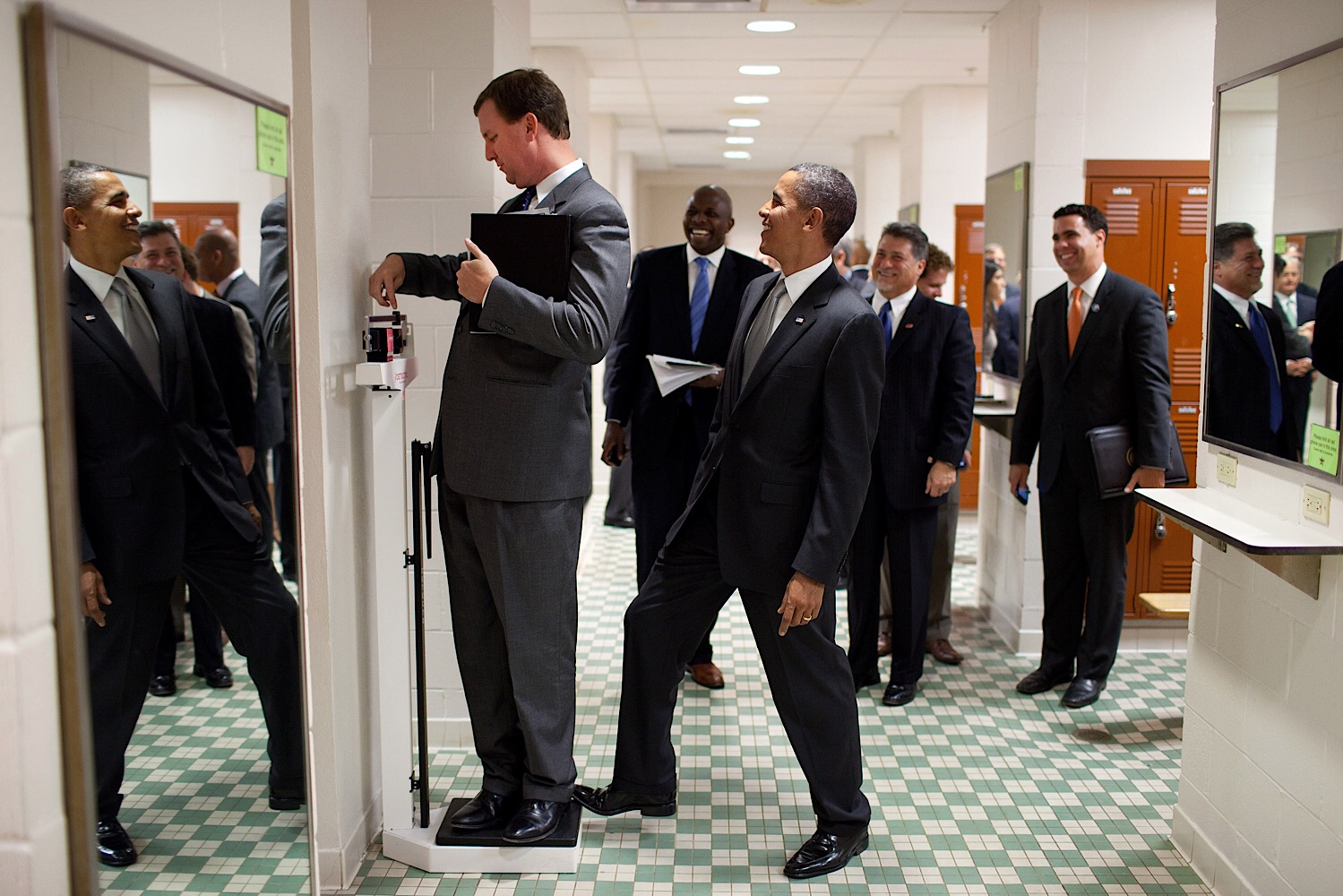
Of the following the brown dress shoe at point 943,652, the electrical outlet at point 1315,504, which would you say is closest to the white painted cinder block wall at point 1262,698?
the electrical outlet at point 1315,504

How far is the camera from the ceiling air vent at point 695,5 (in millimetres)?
5180

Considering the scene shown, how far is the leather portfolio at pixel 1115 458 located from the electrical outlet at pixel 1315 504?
1.45 metres

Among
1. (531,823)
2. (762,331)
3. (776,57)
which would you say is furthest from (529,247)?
(776,57)

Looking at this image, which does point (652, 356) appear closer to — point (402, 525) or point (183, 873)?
point (402, 525)

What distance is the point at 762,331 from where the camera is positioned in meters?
2.95

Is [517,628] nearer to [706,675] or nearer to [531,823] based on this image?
[531,823]

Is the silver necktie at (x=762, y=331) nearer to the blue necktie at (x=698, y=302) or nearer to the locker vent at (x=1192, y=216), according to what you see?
the blue necktie at (x=698, y=302)

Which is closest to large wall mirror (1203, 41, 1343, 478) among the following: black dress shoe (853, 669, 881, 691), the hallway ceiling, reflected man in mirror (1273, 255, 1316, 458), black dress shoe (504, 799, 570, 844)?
reflected man in mirror (1273, 255, 1316, 458)

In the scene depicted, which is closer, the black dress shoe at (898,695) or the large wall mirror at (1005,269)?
the black dress shoe at (898,695)

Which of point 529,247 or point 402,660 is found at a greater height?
point 529,247

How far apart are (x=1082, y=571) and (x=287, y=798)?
9.88 feet

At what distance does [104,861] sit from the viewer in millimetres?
1488

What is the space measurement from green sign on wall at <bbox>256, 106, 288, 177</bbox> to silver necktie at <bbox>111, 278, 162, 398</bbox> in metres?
0.46

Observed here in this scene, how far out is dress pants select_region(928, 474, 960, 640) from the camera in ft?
15.3
